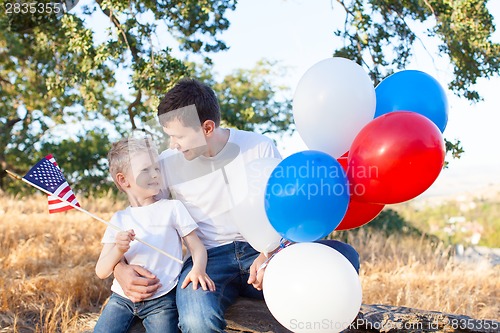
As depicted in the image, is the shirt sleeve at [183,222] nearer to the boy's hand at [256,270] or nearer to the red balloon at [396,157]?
the boy's hand at [256,270]

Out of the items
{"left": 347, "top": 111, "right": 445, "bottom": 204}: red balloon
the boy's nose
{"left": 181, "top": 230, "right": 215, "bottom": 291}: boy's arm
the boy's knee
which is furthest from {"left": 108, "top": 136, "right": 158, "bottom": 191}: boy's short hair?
{"left": 347, "top": 111, "right": 445, "bottom": 204}: red balloon

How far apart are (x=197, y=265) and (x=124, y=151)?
0.65 meters

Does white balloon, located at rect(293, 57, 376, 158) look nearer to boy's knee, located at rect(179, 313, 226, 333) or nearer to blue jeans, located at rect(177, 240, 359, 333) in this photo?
blue jeans, located at rect(177, 240, 359, 333)

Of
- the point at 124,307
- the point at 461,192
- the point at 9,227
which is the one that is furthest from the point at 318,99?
the point at 461,192

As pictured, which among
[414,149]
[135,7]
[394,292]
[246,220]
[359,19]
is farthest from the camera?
[135,7]

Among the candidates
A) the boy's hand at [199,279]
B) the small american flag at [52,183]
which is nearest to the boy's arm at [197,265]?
the boy's hand at [199,279]

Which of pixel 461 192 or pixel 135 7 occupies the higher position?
pixel 135 7

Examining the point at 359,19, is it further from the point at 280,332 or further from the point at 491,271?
the point at 280,332

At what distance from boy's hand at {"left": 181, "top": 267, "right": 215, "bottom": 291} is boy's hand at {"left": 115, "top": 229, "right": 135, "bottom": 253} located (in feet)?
0.98

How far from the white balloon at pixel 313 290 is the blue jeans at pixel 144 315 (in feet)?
1.76

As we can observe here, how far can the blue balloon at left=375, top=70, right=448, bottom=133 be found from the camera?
2.62 meters

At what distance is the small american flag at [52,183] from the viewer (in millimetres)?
2789

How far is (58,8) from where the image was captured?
5.57 meters

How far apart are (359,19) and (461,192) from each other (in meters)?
10.0
